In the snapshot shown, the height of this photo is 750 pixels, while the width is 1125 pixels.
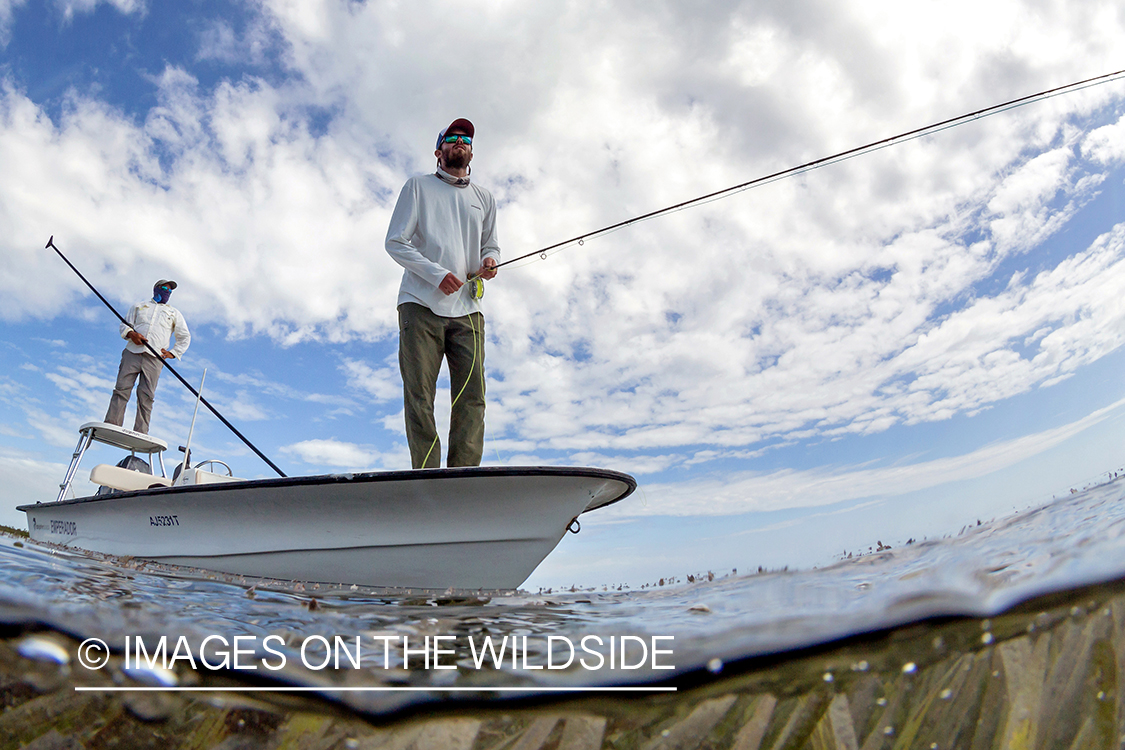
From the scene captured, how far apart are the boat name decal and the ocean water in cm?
416

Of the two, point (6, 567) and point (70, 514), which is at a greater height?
point (70, 514)

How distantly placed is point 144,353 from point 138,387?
0.34 m

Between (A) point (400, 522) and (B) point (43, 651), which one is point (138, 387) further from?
(B) point (43, 651)

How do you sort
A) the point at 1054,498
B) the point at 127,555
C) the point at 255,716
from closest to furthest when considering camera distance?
the point at 255,716, the point at 1054,498, the point at 127,555

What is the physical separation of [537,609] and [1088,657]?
1.20 m

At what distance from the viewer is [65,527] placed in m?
4.35

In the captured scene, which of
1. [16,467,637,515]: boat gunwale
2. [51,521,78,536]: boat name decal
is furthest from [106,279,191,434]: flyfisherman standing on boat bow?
[16,467,637,515]: boat gunwale

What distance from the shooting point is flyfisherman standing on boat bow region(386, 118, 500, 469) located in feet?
10.4

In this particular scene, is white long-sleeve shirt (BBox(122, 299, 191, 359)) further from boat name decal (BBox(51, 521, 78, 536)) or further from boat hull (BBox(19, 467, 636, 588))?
boat hull (BBox(19, 467, 636, 588))

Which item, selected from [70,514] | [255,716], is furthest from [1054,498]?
[70,514]

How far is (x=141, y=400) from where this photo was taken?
5246 mm

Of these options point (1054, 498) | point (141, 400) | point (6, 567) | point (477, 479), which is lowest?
point (6, 567)

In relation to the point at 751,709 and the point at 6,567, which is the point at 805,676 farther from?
the point at 6,567

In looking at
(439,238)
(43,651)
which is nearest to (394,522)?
(439,238)
